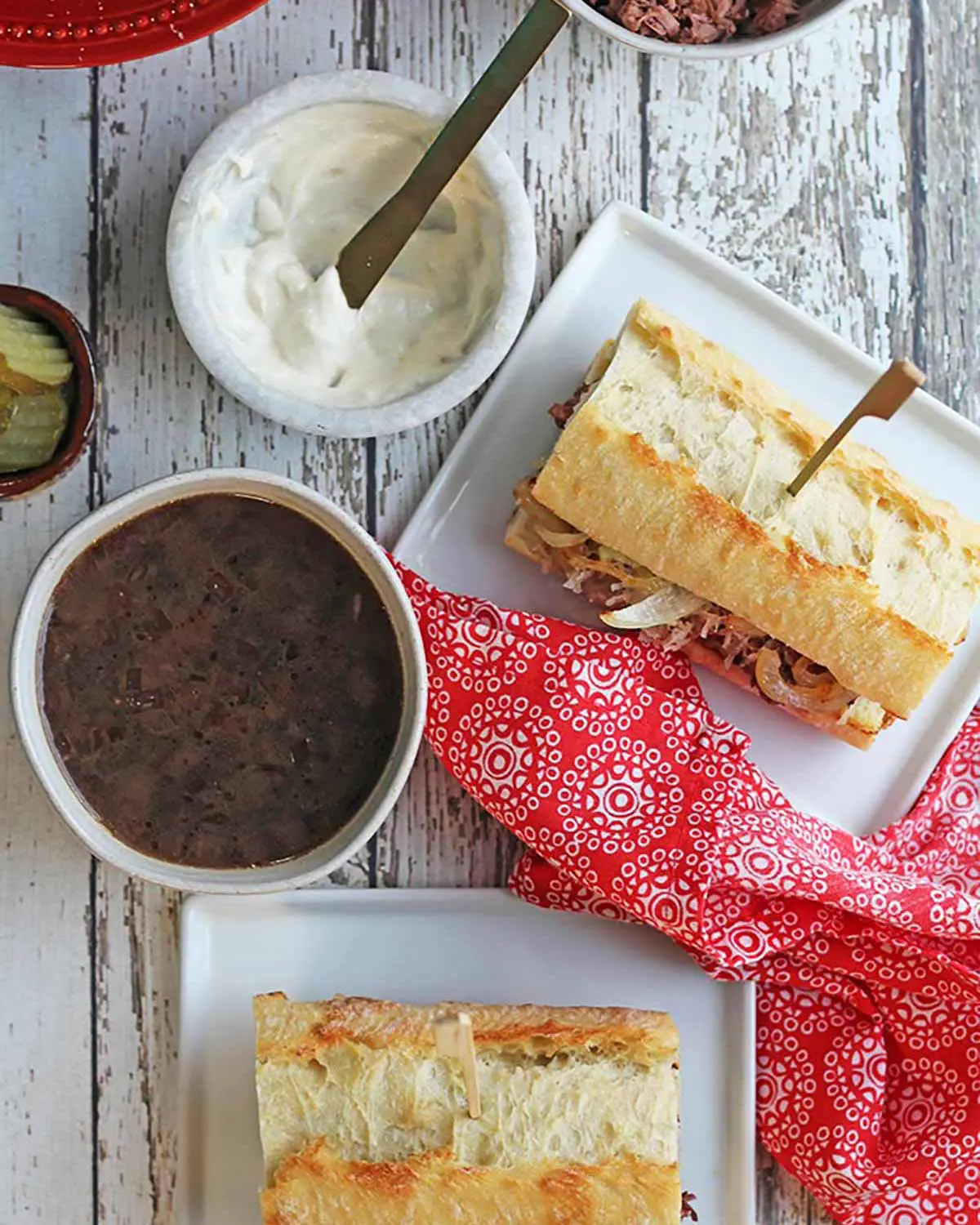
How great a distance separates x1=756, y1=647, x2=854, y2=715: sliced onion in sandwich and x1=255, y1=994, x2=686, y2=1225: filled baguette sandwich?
399mm

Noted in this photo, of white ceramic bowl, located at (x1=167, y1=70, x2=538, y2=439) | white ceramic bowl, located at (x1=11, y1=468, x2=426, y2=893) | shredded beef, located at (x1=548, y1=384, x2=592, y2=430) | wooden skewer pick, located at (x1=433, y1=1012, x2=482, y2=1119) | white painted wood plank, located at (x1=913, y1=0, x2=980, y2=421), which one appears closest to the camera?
wooden skewer pick, located at (x1=433, y1=1012, x2=482, y2=1119)

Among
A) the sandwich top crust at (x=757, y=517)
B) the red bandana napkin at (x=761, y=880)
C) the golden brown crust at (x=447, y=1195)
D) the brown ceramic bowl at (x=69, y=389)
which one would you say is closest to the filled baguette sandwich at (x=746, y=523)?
the sandwich top crust at (x=757, y=517)

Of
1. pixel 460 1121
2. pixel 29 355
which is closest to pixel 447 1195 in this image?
pixel 460 1121

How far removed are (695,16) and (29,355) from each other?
0.81 m

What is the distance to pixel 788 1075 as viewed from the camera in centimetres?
187

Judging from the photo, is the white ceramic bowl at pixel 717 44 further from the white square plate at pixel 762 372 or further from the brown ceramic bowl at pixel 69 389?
the brown ceramic bowl at pixel 69 389

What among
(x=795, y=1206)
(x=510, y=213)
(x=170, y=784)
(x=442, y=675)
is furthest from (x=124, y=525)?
(x=795, y=1206)

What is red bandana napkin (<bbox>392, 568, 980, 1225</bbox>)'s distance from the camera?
5.82 feet

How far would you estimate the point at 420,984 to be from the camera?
6.06 feet

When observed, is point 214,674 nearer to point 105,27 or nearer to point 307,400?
point 307,400

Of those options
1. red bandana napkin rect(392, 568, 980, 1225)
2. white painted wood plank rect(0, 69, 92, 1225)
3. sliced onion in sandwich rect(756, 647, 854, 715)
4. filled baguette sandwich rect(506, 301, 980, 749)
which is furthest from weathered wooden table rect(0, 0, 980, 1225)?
sliced onion in sandwich rect(756, 647, 854, 715)

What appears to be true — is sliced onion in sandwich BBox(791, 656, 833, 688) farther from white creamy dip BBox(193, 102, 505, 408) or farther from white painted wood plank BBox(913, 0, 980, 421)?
white creamy dip BBox(193, 102, 505, 408)

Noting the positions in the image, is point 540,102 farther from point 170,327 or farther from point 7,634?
point 7,634

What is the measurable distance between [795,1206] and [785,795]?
49 cm
